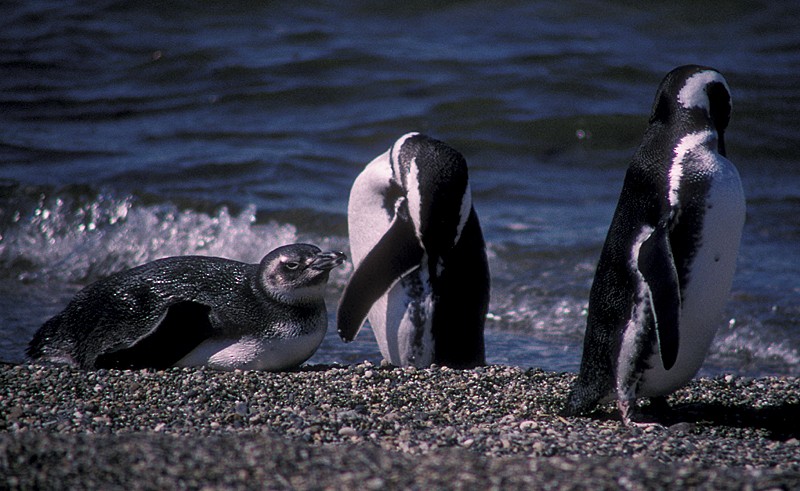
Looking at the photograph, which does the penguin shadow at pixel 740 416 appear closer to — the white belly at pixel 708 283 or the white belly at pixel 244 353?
the white belly at pixel 708 283

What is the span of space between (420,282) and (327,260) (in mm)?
601

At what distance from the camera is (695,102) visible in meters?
4.61

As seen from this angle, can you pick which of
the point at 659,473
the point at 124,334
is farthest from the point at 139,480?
the point at 124,334

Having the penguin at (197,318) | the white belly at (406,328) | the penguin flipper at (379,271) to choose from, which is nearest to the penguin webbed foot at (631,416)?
the white belly at (406,328)

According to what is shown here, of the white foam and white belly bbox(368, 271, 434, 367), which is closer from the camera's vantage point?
white belly bbox(368, 271, 434, 367)

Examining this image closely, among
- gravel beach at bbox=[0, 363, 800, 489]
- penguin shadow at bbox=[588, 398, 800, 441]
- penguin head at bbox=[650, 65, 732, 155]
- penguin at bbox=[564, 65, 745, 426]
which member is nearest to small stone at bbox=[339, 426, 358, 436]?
gravel beach at bbox=[0, 363, 800, 489]

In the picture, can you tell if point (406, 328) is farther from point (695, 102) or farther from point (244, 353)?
point (695, 102)

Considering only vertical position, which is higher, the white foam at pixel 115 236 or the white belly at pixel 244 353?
the white belly at pixel 244 353

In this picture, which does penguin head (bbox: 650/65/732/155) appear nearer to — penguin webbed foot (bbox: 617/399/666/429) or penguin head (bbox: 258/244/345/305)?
penguin webbed foot (bbox: 617/399/666/429)

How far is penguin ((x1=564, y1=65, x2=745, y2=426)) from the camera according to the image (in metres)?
4.38

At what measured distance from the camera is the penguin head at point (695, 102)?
15.1ft

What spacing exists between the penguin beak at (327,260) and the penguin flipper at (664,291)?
1.61m

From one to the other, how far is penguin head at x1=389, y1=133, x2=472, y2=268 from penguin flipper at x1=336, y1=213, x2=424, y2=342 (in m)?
0.07

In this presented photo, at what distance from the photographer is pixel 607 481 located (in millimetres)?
2889
